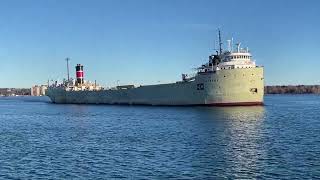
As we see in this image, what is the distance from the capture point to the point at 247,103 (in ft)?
264

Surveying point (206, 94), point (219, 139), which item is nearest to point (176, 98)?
point (206, 94)

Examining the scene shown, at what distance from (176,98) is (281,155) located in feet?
194

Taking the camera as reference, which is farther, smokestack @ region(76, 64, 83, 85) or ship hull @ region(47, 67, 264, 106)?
smokestack @ region(76, 64, 83, 85)

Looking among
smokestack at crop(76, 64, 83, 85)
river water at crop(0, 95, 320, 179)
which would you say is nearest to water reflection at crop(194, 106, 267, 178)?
river water at crop(0, 95, 320, 179)

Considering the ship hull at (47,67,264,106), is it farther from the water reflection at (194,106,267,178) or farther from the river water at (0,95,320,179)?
the river water at (0,95,320,179)

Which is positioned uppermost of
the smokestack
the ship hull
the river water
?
the smokestack

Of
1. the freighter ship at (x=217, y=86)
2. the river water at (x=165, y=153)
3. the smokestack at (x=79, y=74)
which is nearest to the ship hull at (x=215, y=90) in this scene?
the freighter ship at (x=217, y=86)

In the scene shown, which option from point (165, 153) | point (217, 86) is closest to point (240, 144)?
point (165, 153)

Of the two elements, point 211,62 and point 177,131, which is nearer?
point 177,131

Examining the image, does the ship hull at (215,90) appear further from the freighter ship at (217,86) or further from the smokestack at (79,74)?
the smokestack at (79,74)

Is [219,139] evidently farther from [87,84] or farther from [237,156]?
[87,84]

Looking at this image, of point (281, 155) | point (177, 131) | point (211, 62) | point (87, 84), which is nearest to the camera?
point (281, 155)

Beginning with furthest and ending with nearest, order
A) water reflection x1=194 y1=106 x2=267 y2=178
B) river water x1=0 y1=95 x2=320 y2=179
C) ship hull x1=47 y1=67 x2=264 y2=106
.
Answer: ship hull x1=47 y1=67 x2=264 y2=106 < water reflection x1=194 y1=106 x2=267 y2=178 < river water x1=0 y1=95 x2=320 y2=179

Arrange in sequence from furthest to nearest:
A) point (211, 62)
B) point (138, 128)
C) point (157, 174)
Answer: point (211, 62) → point (138, 128) → point (157, 174)
